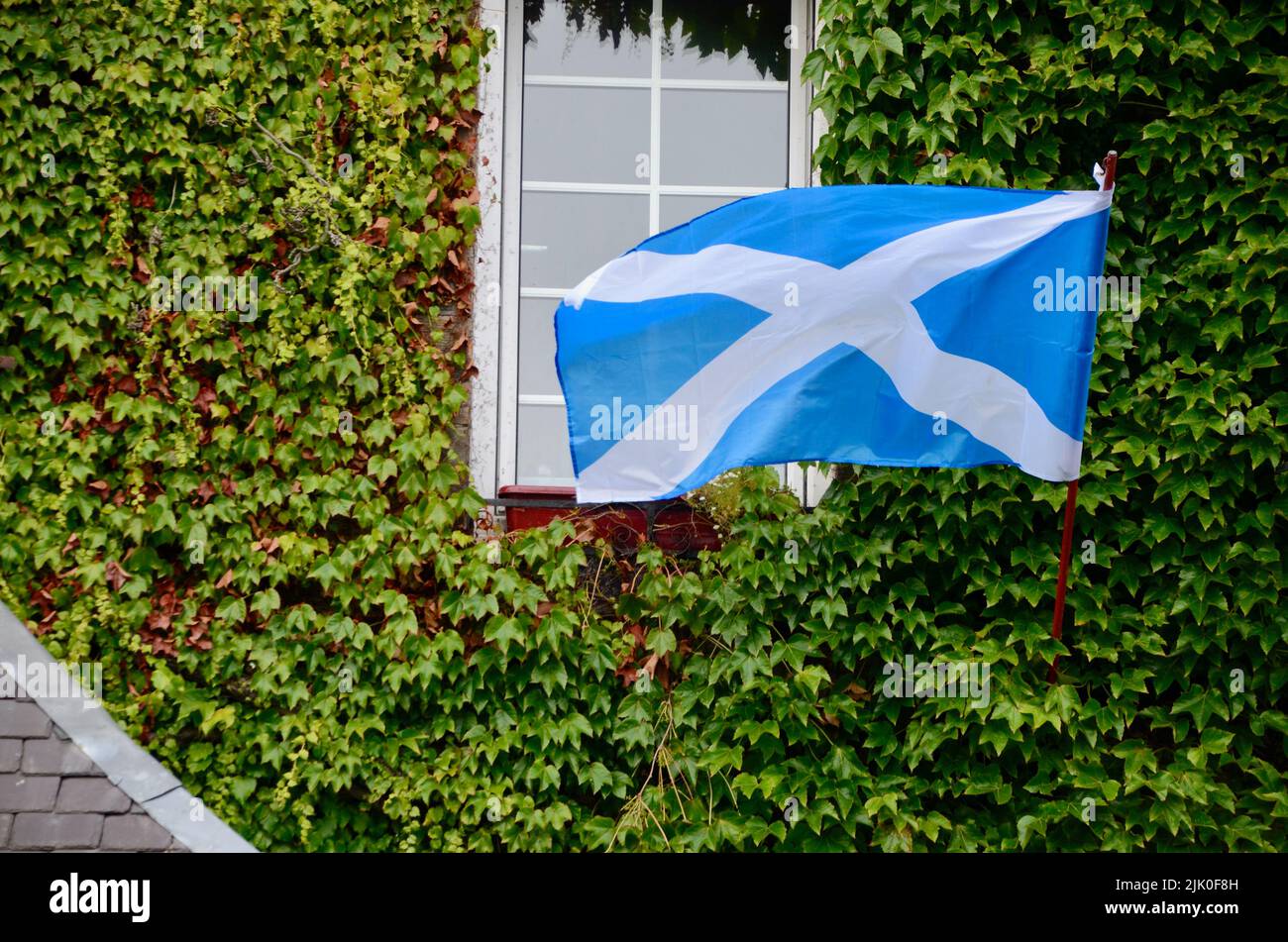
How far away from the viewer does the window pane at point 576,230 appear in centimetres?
504

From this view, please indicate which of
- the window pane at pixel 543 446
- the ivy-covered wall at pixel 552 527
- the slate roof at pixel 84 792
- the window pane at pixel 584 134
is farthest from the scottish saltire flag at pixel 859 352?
the slate roof at pixel 84 792

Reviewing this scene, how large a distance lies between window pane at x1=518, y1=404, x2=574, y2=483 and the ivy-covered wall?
349 millimetres

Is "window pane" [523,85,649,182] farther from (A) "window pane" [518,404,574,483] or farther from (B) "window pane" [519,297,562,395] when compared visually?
(A) "window pane" [518,404,574,483]

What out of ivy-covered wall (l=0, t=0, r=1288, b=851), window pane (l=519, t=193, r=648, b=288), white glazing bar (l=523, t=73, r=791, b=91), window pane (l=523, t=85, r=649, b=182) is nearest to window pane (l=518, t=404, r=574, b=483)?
ivy-covered wall (l=0, t=0, r=1288, b=851)

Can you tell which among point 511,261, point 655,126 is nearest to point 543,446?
point 511,261

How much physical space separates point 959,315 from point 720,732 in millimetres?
1948

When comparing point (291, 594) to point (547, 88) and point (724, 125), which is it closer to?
point (547, 88)

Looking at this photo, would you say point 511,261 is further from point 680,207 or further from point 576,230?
point 680,207

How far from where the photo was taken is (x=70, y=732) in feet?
13.5

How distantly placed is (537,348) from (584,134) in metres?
1.03

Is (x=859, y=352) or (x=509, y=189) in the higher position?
(x=509, y=189)

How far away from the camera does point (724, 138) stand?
16.7ft

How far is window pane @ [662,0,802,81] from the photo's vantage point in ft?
16.9

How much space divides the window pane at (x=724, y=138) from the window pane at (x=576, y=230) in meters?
0.25
